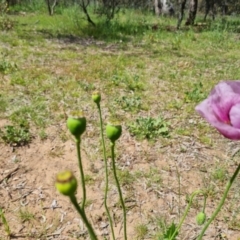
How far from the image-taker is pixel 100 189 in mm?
2498

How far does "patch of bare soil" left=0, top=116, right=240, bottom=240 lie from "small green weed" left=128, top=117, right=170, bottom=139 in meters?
0.08

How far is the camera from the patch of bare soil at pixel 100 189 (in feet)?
7.12

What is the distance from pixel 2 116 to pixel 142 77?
2.04 meters

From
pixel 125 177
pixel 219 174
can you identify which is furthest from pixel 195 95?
pixel 125 177

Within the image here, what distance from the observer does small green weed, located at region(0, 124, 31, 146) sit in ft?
9.59

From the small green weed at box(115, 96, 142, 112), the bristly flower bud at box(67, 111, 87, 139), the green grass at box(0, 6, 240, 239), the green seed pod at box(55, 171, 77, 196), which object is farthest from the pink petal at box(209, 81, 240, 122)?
the small green weed at box(115, 96, 142, 112)

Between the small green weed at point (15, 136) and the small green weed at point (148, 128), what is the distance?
90 cm

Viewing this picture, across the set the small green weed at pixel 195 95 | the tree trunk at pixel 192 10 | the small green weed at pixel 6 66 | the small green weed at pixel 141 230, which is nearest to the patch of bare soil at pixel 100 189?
the small green weed at pixel 141 230

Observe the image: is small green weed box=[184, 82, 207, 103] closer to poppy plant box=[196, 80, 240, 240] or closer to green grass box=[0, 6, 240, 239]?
green grass box=[0, 6, 240, 239]

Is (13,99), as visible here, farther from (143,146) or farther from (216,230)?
(216,230)

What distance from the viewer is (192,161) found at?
288 centimetres

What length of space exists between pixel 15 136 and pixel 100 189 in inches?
36.2

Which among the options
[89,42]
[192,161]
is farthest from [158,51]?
[192,161]

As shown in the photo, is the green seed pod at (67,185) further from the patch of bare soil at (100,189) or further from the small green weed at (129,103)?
the small green weed at (129,103)
